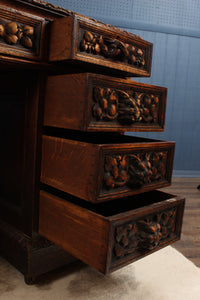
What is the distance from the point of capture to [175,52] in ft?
9.32

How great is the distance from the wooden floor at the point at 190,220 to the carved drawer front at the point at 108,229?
1.68ft

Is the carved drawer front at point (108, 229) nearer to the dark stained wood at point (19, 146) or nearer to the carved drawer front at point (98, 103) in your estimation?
the dark stained wood at point (19, 146)

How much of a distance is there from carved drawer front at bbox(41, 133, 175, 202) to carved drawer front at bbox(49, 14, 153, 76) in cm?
22

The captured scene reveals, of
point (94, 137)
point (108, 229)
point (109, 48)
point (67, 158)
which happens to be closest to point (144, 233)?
point (108, 229)

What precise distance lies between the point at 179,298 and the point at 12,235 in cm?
56

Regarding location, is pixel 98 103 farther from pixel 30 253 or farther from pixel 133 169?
pixel 30 253

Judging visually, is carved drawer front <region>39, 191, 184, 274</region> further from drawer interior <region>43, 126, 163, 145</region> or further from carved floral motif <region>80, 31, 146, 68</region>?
carved floral motif <region>80, 31, 146, 68</region>

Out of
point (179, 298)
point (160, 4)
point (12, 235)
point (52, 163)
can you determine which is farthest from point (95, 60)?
point (160, 4)

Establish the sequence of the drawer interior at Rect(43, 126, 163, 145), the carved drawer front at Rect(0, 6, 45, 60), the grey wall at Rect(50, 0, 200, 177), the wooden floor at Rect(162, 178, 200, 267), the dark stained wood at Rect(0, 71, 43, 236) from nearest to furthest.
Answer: the carved drawer front at Rect(0, 6, 45, 60)
the dark stained wood at Rect(0, 71, 43, 236)
the drawer interior at Rect(43, 126, 163, 145)
the wooden floor at Rect(162, 178, 200, 267)
the grey wall at Rect(50, 0, 200, 177)

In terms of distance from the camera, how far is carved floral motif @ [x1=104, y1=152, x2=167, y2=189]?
720 millimetres

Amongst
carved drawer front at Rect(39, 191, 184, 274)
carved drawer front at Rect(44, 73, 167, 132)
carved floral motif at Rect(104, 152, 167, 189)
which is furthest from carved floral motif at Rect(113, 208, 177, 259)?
carved drawer front at Rect(44, 73, 167, 132)

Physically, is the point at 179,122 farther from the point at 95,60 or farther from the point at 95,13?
the point at 95,60

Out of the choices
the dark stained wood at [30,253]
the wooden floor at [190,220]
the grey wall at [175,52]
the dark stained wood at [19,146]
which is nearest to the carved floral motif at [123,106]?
the dark stained wood at [19,146]

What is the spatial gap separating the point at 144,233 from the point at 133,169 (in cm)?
18
